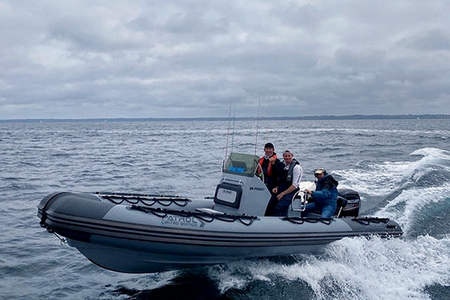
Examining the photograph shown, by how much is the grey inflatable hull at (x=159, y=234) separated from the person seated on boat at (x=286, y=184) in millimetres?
462

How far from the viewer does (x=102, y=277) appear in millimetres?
6559

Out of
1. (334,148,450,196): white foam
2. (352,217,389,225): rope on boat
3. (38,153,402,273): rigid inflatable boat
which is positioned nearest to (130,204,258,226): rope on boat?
(38,153,402,273): rigid inflatable boat

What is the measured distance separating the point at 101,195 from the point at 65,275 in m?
1.26

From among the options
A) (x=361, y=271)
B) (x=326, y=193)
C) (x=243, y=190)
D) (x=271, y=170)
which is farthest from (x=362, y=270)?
(x=243, y=190)

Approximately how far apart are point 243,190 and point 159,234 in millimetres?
1581

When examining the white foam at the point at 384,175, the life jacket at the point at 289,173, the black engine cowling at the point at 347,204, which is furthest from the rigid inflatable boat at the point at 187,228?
the white foam at the point at 384,175

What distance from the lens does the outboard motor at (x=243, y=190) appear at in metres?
6.55

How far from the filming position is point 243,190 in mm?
6566

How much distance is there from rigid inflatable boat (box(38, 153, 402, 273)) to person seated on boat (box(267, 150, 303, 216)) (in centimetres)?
18

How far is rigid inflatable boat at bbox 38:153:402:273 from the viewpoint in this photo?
543cm

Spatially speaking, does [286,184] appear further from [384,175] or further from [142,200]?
[384,175]

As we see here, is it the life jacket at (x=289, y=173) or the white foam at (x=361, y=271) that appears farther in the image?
the life jacket at (x=289, y=173)

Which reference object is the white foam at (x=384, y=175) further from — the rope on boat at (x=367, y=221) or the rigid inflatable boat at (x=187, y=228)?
the rigid inflatable boat at (x=187, y=228)

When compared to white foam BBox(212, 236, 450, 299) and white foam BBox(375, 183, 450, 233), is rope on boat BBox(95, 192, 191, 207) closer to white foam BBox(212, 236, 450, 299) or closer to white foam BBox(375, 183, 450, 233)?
white foam BBox(212, 236, 450, 299)
